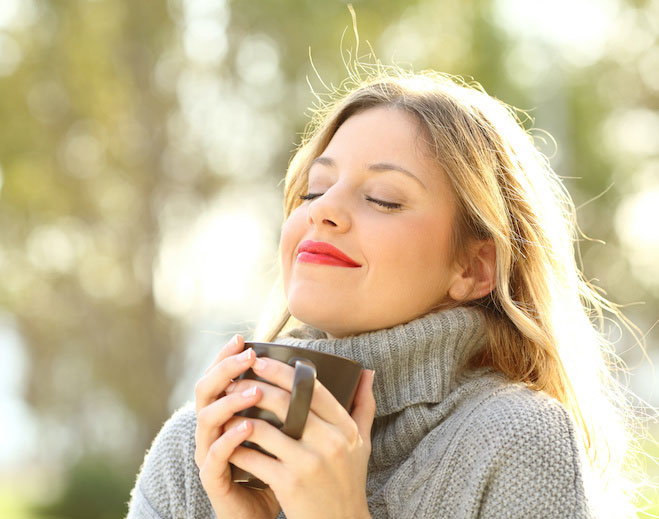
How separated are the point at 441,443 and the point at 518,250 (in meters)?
0.59

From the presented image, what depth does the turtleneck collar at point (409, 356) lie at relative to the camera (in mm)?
1914

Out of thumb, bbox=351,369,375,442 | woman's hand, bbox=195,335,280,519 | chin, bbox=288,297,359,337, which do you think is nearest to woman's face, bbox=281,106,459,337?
chin, bbox=288,297,359,337

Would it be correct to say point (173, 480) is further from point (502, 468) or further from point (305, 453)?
point (502, 468)

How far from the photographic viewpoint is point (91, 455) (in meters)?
13.1

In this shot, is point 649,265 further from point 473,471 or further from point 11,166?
point 473,471

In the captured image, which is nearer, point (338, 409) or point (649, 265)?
point (338, 409)

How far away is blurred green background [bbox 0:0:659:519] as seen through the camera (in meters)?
11.3

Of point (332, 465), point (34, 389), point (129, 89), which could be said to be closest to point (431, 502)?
point (332, 465)

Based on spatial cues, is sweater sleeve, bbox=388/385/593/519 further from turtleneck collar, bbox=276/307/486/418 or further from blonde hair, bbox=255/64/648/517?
blonde hair, bbox=255/64/648/517

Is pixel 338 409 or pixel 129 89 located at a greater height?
pixel 129 89

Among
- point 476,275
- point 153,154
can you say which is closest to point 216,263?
point 153,154

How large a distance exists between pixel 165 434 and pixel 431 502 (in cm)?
73

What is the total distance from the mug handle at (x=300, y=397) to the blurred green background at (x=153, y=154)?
806cm

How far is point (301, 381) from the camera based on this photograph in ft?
4.81
